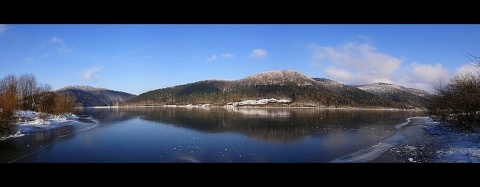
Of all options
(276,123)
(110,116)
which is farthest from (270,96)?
(276,123)

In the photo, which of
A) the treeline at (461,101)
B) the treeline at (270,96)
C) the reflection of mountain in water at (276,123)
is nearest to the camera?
the treeline at (461,101)

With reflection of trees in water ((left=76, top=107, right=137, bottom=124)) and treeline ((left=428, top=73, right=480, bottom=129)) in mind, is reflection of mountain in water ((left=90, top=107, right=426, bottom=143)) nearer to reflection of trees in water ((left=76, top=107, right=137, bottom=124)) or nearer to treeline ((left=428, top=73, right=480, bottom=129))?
reflection of trees in water ((left=76, top=107, right=137, bottom=124))

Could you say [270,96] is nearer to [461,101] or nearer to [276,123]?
[276,123]

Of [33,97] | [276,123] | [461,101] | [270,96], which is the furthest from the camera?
[270,96]

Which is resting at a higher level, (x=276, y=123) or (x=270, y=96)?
(x=270, y=96)

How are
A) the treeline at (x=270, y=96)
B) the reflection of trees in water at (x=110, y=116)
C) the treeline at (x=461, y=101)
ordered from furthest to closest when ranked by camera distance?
the treeline at (x=270, y=96) → the reflection of trees in water at (x=110, y=116) → the treeline at (x=461, y=101)

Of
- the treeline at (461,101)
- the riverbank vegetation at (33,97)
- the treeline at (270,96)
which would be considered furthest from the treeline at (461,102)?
the treeline at (270,96)

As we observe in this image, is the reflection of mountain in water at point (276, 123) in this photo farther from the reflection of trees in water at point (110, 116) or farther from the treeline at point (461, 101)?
the treeline at point (461, 101)
